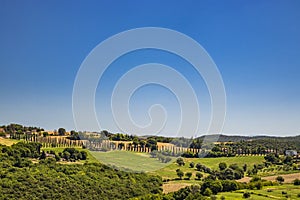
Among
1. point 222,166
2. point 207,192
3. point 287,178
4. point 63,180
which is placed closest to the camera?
point 63,180

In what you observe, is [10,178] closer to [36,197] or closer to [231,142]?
[36,197]

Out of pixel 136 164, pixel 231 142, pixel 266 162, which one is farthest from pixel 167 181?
pixel 231 142

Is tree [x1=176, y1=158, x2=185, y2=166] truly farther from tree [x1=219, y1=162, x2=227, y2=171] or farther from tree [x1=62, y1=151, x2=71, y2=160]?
tree [x1=62, y1=151, x2=71, y2=160]

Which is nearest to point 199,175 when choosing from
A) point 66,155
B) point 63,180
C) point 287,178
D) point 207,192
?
point 287,178

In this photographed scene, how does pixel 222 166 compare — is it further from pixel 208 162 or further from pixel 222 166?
pixel 208 162

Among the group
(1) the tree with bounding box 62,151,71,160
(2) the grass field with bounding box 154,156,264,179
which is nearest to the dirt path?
(2) the grass field with bounding box 154,156,264,179

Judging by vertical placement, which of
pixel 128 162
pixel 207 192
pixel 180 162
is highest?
pixel 128 162

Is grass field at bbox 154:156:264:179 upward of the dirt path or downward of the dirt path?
upward
